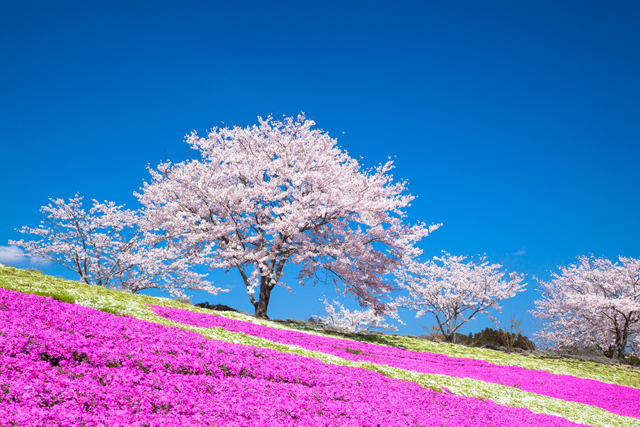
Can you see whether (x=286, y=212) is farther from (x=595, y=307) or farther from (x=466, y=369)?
(x=595, y=307)

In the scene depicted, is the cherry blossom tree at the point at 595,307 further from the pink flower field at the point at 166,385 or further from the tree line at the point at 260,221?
the pink flower field at the point at 166,385

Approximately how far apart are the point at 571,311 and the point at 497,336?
44.3ft

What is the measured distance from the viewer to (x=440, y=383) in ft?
46.7

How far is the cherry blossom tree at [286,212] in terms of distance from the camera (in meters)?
26.2

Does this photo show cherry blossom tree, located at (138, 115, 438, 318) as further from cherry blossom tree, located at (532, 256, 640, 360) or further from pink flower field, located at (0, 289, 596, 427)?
cherry blossom tree, located at (532, 256, 640, 360)

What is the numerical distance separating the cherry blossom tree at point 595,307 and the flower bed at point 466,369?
19.8 m

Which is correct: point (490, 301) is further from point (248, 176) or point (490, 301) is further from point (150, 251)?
point (150, 251)

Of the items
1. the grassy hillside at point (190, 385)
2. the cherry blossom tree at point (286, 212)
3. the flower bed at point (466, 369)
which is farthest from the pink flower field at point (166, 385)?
the cherry blossom tree at point (286, 212)

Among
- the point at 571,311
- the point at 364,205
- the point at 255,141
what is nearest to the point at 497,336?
the point at 571,311

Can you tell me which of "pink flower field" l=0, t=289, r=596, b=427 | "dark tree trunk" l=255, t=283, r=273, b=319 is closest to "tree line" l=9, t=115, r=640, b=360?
"dark tree trunk" l=255, t=283, r=273, b=319

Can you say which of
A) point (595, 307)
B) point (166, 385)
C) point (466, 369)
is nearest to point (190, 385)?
Answer: point (166, 385)

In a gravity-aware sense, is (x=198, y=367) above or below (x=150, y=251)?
below

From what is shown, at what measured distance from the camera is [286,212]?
90.5 ft

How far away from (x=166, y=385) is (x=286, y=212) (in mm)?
21233
